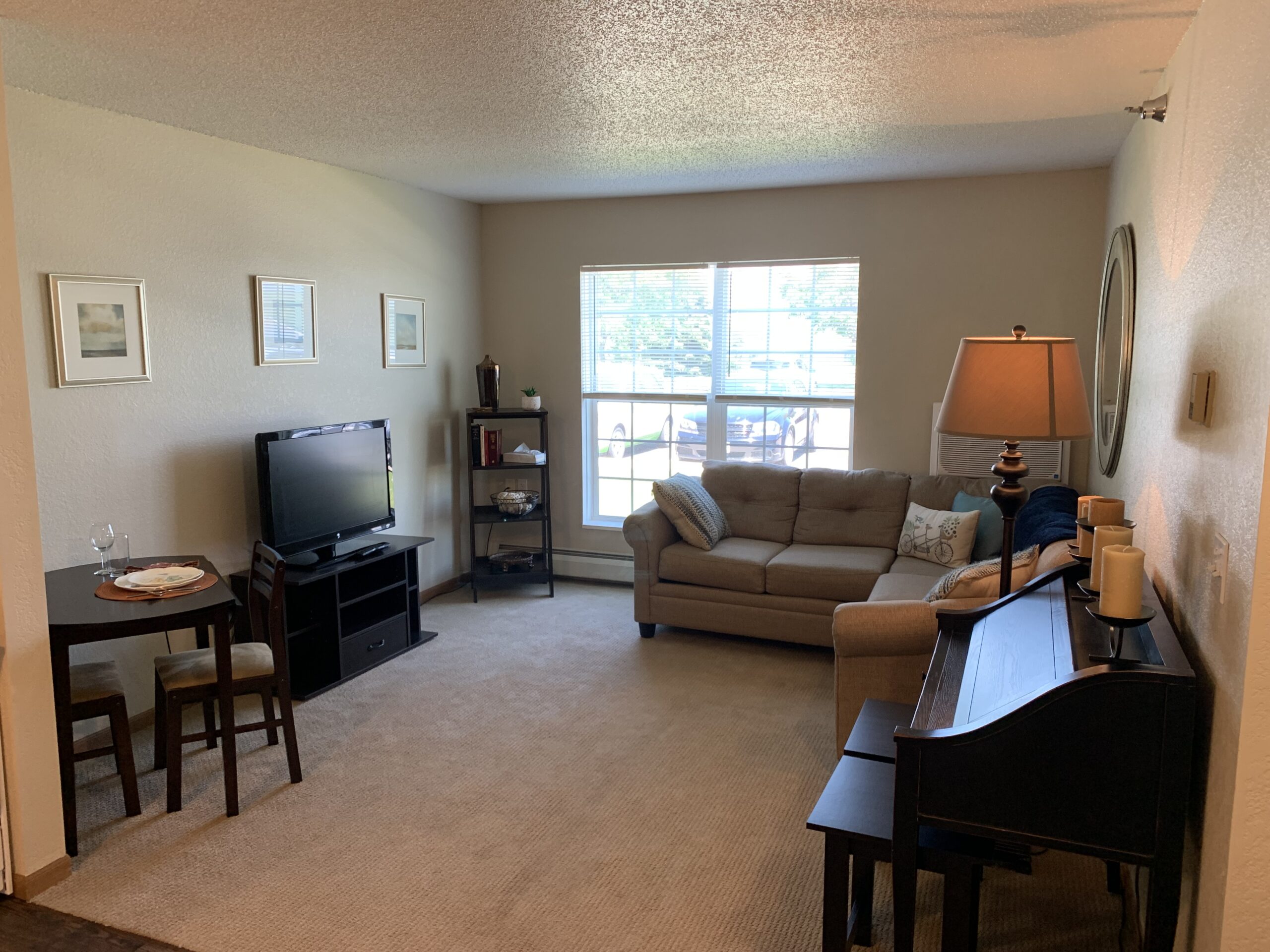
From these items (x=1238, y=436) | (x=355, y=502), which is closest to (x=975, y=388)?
(x=1238, y=436)

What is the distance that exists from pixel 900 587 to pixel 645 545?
137cm

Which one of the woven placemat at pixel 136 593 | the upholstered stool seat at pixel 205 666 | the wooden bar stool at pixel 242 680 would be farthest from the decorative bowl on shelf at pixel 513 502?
the woven placemat at pixel 136 593

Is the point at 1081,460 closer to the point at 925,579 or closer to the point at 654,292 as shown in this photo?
the point at 925,579

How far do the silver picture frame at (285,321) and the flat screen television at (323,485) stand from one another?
1.23ft

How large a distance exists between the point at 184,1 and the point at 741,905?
2921 millimetres

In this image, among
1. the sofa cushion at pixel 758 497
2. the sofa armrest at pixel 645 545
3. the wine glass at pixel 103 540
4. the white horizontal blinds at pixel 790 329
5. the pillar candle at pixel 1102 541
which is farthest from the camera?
the white horizontal blinds at pixel 790 329

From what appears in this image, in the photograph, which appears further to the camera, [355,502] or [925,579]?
[355,502]

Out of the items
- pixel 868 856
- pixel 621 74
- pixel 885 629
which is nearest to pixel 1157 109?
pixel 621 74

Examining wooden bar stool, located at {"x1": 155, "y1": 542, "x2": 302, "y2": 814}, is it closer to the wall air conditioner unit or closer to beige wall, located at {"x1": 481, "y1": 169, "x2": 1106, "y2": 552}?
beige wall, located at {"x1": 481, "y1": 169, "x2": 1106, "y2": 552}

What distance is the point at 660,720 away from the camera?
3861 millimetres

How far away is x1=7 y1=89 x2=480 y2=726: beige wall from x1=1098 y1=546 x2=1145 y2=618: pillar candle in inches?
132

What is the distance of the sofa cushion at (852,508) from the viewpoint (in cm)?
498

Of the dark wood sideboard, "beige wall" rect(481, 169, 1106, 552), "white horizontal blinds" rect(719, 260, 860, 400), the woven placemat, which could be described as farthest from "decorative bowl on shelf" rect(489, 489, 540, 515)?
the dark wood sideboard

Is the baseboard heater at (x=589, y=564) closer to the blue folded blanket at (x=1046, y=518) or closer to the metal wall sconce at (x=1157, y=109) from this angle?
the blue folded blanket at (x=1046, y=518)
